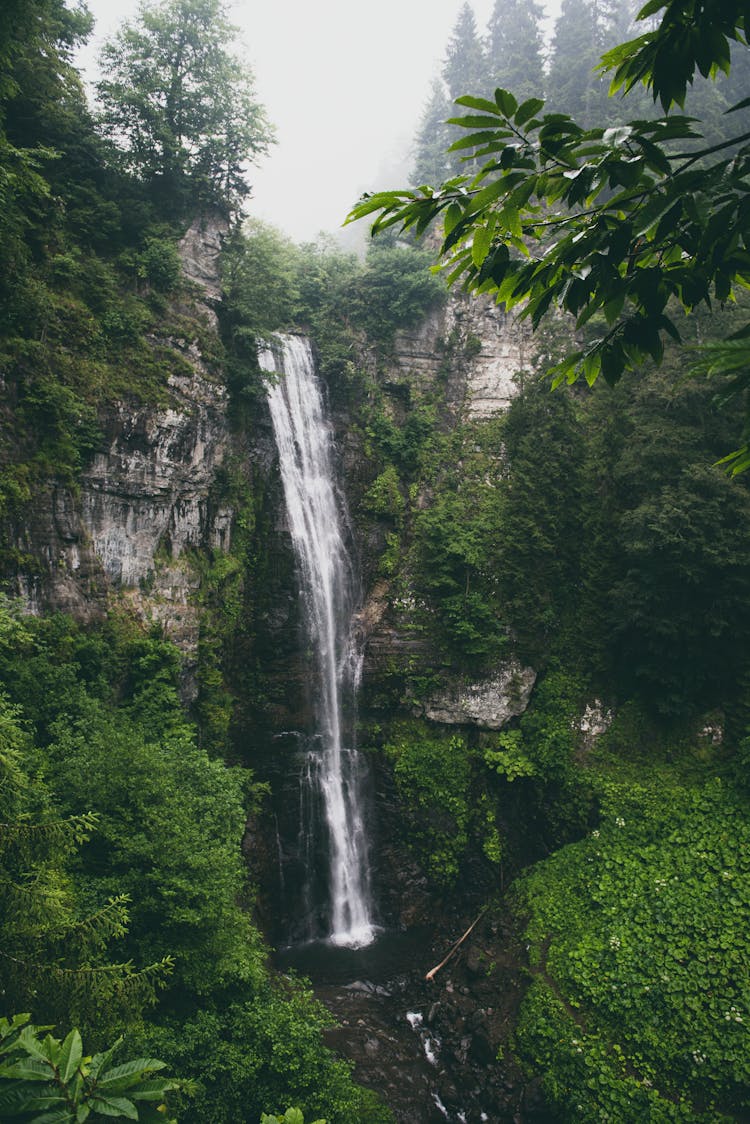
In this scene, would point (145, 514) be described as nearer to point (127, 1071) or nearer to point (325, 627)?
point (325, 627)

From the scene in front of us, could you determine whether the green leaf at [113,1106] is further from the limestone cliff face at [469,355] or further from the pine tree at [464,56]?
the pine tree at [464,56]

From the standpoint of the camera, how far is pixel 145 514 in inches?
505

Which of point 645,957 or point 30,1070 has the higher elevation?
point 30,1070

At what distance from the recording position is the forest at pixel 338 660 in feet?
24.6

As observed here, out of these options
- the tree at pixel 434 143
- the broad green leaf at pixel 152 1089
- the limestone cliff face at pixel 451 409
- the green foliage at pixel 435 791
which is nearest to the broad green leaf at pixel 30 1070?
the broad green leaf at pixel 152 1089

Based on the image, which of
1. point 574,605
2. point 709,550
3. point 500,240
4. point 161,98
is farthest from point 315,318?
point 500,240

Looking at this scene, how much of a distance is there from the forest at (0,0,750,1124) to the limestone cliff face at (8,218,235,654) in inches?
2.9

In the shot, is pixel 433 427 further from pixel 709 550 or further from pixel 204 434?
pixel 709 550

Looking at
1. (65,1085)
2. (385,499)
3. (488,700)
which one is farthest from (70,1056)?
(385,499)

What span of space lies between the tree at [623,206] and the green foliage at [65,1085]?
3718mm

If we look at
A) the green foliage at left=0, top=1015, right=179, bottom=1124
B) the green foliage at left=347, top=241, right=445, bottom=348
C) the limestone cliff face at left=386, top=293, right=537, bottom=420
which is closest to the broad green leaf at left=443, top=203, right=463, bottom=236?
the green foliage at left=0, top=1015, right=179, bottom=1124

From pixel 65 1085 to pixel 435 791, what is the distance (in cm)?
1241

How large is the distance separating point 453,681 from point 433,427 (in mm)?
8582

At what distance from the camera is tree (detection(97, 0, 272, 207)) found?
1447 centimetres
